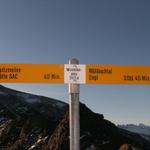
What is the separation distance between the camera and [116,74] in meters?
7.64

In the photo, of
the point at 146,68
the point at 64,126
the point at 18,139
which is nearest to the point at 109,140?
the point at 64,126

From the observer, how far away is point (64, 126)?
7451 inches

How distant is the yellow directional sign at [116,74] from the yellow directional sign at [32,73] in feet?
1.86

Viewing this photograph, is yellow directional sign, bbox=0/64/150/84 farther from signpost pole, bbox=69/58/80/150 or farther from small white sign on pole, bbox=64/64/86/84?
signpost pole, bbox=69/58/80/150

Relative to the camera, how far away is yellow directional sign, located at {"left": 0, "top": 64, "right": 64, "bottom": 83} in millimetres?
7512

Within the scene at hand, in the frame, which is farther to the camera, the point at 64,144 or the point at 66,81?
the point at 64,144

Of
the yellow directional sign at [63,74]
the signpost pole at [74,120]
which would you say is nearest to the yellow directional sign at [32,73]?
the yellow directional sign at [63,74]

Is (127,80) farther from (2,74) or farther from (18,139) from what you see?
(18,139)

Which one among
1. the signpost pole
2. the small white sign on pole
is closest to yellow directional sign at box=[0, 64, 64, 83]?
the small white sign on pole

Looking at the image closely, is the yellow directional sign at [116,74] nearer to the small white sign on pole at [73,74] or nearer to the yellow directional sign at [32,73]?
the small white sign on pole at [73,74]

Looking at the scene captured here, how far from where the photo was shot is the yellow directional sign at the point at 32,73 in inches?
296

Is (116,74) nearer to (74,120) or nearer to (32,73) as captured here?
(74,120)

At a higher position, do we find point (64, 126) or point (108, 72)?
point (108, 72)

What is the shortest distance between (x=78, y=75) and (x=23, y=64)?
1.03m
